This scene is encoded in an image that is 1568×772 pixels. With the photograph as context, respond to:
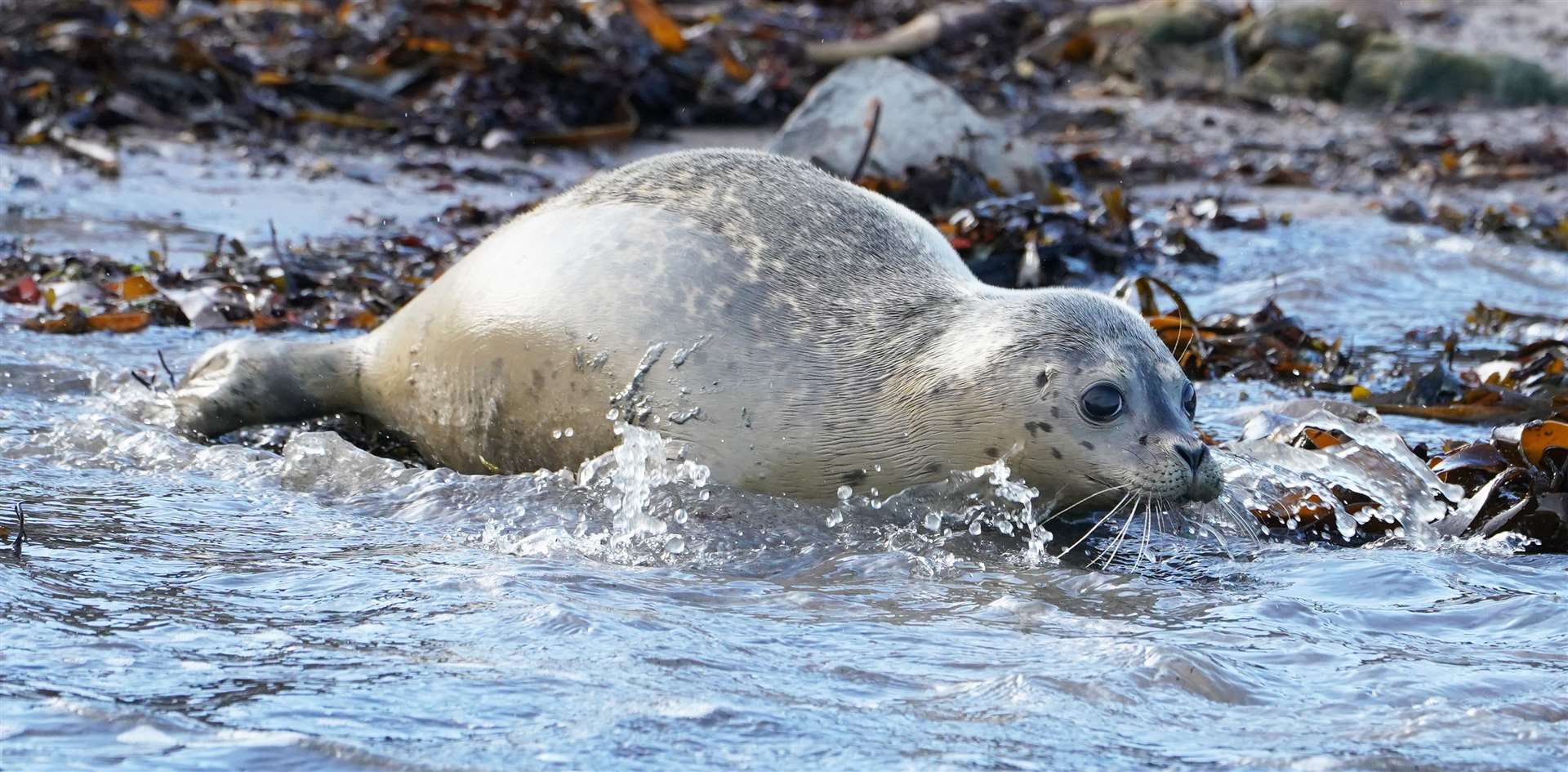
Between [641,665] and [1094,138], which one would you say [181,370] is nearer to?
[641,665]

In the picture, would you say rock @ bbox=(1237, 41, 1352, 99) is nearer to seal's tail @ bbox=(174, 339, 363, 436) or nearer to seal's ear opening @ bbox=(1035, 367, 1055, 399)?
seal's tail @ bbox=(174, 339, 363, 436)

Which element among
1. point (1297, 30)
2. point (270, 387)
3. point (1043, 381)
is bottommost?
point (270, 387)

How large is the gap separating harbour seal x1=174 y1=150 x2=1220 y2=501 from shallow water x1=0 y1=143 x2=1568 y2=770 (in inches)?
5.3

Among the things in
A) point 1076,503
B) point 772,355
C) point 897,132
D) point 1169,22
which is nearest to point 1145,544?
point 1076,503

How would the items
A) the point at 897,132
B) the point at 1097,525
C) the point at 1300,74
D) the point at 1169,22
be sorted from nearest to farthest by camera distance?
1. the point at 1097,525
2. the point at 897,132
3. the point at 1300,74
4. the point at 1169,22

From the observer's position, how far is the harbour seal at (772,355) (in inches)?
147

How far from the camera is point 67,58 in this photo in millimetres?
9508

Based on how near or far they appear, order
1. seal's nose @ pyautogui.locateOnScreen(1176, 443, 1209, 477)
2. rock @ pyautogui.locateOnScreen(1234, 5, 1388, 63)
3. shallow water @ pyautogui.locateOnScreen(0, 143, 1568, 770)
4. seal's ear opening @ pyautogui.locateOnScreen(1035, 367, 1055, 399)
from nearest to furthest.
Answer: shallow water @ pyautogui.locateOnScreen(0, 143, 1568, 770) < seal's nose @ pyautogui.locateOnScreen(1176, 443, 1209, 477) < seal's ear opening @ pyautogui.locateOnScreen(1035, 367, 1055, 399) < rock @ pyautogui.locateOnScreen(1234, 5, 1388, 63)

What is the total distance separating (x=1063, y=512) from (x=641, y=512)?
2.84 ft

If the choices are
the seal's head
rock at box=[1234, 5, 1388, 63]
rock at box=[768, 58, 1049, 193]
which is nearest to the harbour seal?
the seal's head

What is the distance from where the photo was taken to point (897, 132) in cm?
853

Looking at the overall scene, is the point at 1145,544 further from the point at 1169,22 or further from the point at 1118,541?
the point at 1169,22

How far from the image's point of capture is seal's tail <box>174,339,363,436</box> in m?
4.46

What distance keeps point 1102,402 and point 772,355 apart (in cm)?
68
